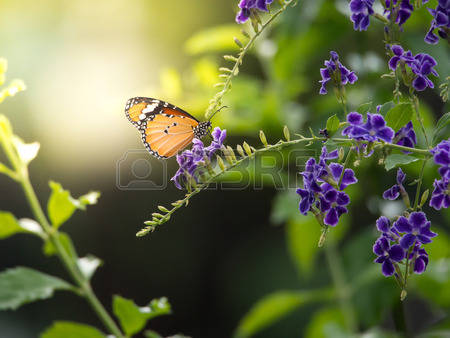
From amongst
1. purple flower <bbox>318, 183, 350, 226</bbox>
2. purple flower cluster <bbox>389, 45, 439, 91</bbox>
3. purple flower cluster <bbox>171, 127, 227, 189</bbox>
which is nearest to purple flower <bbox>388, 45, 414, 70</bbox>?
purple flower cluster <bbox>389, 45, 439, 91</bbox>

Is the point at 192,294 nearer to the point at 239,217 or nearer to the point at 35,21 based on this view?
the point at 239,217

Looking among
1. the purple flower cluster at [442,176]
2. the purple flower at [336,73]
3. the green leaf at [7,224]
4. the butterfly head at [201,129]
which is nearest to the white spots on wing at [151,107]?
the butterfly head at [201,129]

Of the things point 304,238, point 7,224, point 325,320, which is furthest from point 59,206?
point 325,320

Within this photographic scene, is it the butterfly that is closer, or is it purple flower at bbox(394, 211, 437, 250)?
purple flower at bbox(394, 211, 437, 250)

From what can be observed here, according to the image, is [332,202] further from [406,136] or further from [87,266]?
[87,266]

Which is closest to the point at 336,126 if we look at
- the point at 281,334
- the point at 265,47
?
the point at 265,47

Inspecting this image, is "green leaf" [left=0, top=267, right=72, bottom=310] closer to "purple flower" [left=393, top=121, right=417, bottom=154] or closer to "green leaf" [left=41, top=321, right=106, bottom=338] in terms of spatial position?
"green leaf" [left=41, top=321, right=106, bottom=338]
